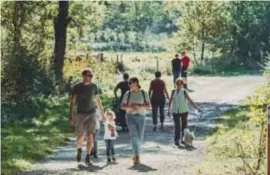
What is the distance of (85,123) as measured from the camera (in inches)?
540

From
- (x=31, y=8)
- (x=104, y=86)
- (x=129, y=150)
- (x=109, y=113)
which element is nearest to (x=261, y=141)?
→ (x=109, y=113)

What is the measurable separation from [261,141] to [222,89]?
76.5 ft

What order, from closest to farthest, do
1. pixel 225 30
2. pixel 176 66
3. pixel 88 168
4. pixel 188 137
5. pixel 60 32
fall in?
pixel 88 168 < pixel 188 137 < pixel 60 32 < pixel 176 66 < pixel 225 30

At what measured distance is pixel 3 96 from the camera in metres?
21.9

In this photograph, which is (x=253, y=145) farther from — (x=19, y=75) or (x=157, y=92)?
(x=19, y=75)

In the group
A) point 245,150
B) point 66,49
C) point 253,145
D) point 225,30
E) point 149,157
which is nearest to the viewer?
point 253,145

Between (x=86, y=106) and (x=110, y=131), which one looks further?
(x=110, y=131)

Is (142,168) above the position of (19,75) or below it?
below

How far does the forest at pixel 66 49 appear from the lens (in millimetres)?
21375

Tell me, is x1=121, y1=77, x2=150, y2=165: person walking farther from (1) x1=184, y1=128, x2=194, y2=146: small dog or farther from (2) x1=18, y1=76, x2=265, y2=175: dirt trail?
(1) x1=184, y1=128, x2=194, y2=146: small dog

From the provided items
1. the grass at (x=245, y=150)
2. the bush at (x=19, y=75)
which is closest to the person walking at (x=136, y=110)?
the grass at (x=245, y=150)

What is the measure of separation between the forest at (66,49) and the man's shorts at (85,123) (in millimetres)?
1302

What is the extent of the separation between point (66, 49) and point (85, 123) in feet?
71.4

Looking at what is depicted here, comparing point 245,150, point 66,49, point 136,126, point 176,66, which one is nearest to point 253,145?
point 245,150
